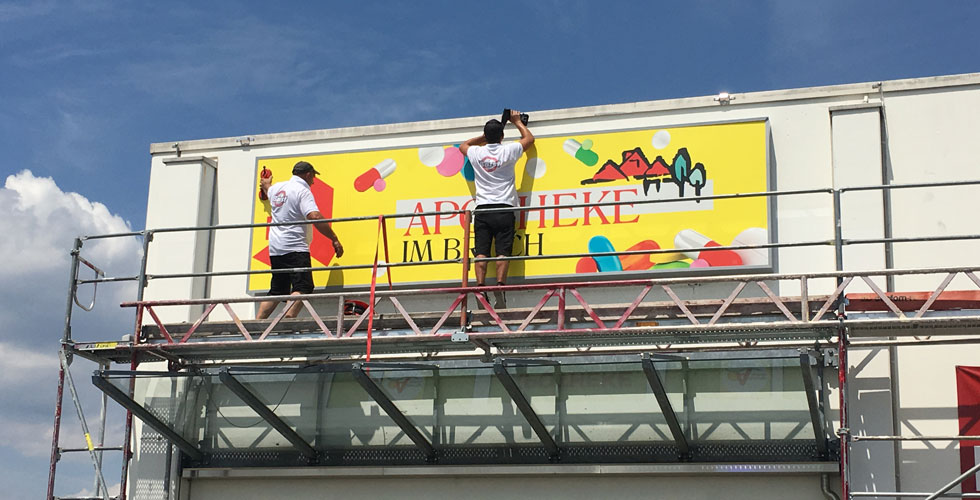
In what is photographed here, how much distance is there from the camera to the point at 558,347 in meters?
12.4

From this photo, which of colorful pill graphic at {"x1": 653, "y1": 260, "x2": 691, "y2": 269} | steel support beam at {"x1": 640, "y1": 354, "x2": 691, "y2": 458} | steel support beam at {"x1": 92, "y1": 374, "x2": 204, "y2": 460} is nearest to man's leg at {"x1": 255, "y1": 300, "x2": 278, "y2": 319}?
steel support beam at {"x1": 92, "y1": 374, "x2": 204, "y2": 460}

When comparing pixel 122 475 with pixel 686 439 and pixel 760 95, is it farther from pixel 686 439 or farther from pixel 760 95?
pixel 760 95

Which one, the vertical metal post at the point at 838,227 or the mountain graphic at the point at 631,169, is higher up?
the mountain graphic at the point at 631,169

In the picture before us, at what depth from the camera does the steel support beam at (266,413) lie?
1221 centimetres

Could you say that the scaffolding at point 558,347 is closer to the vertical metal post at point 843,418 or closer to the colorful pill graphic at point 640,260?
the vertical metal post at point 843,418

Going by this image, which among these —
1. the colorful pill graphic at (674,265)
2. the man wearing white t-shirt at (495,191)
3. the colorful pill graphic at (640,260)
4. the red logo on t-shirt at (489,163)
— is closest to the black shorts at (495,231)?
the man wearing white t-shirt at (495,191)

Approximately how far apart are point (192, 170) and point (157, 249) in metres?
1.08

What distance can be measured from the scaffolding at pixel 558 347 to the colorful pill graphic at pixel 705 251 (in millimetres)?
258

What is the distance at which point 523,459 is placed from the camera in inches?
490

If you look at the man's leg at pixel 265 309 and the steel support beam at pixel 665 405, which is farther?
the man's leg at pixel 265 309

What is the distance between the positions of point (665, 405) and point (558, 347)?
4.68ft

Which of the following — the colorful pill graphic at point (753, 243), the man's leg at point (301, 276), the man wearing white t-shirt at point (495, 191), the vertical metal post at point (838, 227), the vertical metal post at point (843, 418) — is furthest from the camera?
the man's leg at point (301, 276)

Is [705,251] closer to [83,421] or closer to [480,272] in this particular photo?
[480,272]

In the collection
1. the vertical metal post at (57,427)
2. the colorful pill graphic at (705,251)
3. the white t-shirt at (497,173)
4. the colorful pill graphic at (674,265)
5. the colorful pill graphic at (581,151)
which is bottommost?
the vertical metal post at (57,427)
